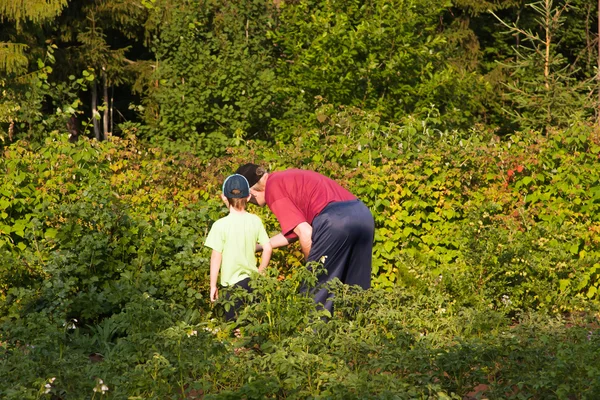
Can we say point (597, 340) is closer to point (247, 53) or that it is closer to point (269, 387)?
point (269, 387)

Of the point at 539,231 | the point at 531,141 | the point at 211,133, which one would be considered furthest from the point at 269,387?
the point at 211,133

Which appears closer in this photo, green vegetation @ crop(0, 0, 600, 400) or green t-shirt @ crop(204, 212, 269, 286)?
green vegetation @ crop(0, 0, 600, 400)

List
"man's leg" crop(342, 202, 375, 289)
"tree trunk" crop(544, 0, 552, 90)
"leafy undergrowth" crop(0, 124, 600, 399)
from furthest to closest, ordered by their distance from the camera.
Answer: "tree trunk" crop(544, 0, 552, 90) → "man's leg" crop(342, 202, 375, 289) → "leafy undergrowth" crop(0, 124, 600, 399)

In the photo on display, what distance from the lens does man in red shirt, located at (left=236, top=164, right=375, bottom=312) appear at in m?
6.38

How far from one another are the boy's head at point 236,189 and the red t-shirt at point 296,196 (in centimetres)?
18

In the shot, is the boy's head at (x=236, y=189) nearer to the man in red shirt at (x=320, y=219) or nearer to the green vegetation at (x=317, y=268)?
the man in red shirt at (x=320, y=219)

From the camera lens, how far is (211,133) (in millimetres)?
15742

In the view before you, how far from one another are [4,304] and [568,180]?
4.57 meters

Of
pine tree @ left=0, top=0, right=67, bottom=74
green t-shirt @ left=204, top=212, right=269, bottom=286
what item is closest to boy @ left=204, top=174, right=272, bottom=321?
green t-shirt @ left=204, top=212, right=269, bottom=286

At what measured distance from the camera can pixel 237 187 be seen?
6574 millimetres

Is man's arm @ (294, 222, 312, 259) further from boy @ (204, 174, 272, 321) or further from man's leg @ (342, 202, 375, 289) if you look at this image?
boy @ (204, 174, 272, 321)

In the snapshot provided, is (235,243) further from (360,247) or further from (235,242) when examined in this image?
(360,247)

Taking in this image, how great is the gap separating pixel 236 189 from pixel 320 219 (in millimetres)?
585

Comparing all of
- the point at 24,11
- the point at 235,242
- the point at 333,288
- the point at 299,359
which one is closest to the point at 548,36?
the point at 24,11
